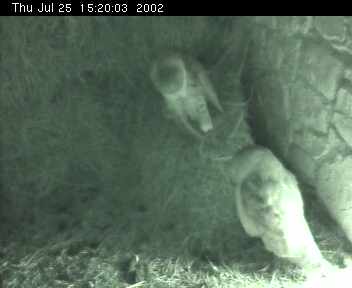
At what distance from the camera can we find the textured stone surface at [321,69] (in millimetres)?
1648

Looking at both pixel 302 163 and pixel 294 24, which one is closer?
pixel 294 24

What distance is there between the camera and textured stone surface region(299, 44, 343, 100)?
5.41 ft

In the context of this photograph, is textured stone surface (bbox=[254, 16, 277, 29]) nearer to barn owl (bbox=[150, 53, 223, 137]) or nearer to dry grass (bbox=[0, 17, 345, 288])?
dry grass (bbox=[0, 17, 345, 288])

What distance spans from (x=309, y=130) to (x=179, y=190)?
49cm

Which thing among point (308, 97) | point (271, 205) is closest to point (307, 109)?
point (308, 97)

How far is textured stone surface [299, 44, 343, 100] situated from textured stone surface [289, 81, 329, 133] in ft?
0.12

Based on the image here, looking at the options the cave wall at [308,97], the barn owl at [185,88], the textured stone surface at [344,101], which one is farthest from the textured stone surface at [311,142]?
the barn owl at [185,88]

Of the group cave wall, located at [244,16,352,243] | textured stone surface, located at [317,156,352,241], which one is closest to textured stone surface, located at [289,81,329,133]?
cave wall, located at [244,16,352,243]

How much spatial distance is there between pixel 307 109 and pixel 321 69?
6.1 inches

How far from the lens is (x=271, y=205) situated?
1.57 m

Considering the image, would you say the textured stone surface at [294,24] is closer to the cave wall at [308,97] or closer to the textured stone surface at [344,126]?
the cave wall at [308,97]

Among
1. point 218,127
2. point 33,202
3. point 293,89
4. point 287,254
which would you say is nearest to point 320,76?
point 293,89

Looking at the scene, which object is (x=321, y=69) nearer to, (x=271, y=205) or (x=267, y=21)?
(x=267, y=21)

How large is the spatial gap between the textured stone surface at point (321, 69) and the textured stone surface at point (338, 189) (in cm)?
23
